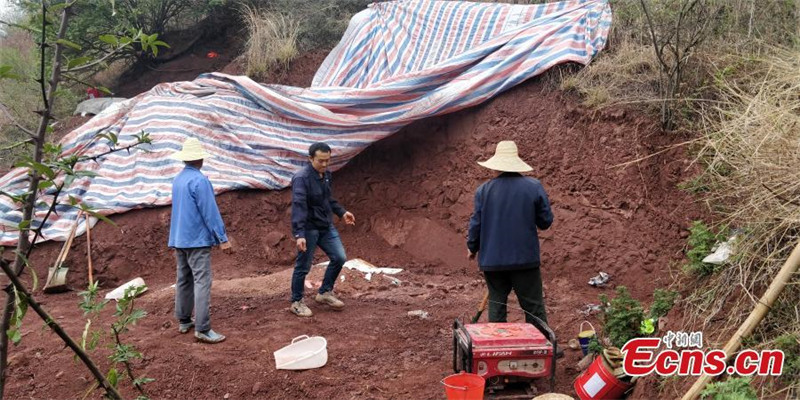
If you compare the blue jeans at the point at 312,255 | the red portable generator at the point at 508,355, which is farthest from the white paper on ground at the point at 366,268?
the red portable generator at the point at 508,355

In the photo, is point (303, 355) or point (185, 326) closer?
point (303, 355)

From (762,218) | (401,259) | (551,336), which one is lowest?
(401,259)

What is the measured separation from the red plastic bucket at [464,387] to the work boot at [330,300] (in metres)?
2.33

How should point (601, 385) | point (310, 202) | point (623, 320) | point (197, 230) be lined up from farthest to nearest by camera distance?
point (310, 202)
point (197, 230)
point (623, 320)
point (601, 385)

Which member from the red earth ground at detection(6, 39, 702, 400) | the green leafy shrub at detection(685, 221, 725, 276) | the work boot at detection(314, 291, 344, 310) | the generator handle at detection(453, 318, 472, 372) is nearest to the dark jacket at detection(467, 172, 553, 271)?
the generator handle at detection(453, 318, 472, 372)

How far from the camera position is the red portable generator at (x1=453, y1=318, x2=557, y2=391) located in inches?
149

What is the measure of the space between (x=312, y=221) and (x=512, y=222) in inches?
78.5

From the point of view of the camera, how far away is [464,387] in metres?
3.52

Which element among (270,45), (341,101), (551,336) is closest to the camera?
(551,336)

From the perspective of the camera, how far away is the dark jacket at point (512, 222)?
172 inches

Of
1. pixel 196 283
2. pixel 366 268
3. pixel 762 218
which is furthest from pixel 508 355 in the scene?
pixel 366 268

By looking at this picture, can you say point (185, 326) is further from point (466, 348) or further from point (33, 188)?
point (33, 188)

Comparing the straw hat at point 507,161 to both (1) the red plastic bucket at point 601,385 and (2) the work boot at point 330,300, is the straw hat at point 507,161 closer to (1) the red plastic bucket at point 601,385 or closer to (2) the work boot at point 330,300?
(1) the red plastic bucket at point 601,385

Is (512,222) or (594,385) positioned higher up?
(512,222)
